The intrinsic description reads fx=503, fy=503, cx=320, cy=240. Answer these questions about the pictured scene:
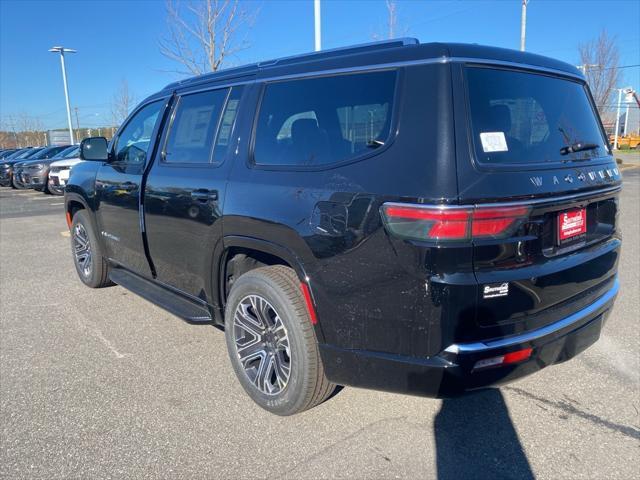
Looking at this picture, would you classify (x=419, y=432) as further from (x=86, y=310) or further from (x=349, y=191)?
(x=86, y=310)

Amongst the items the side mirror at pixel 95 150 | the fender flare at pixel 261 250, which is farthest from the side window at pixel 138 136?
the fender flare at pixel 261 250

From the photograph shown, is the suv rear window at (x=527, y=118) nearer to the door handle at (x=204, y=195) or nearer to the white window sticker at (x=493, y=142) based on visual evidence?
the white window sticker at (x=493, y=142)

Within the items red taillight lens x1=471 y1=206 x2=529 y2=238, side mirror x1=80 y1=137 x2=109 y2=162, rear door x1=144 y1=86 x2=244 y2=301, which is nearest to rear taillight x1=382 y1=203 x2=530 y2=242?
red taillight lens x1=471 y1=206 x2=529 y2=238

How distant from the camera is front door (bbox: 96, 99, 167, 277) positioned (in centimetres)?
420

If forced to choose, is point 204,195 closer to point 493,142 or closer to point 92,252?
point 493,142

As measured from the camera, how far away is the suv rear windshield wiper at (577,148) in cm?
264

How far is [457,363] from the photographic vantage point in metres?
2.20

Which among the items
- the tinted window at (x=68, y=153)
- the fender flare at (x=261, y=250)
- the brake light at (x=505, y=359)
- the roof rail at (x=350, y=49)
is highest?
the roof rail at (x=350, y=49)

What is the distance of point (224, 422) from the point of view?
294 centimetres

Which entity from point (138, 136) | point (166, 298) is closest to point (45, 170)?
point (138, 136)

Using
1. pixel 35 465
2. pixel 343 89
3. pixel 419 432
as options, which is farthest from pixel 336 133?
pixel 35 465

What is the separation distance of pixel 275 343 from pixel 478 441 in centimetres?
125

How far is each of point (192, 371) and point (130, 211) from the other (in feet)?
5.06

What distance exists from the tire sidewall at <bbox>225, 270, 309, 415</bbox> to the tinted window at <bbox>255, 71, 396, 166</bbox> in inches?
28.5
